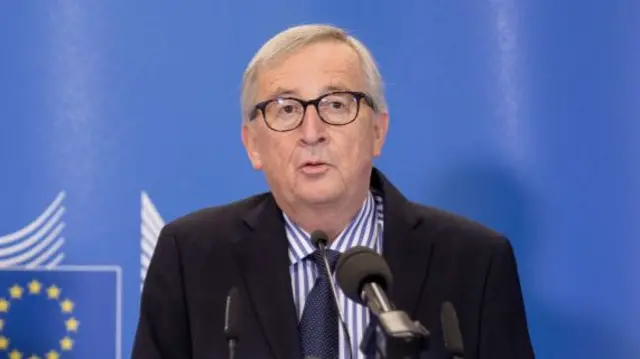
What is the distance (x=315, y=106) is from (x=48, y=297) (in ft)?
2.95

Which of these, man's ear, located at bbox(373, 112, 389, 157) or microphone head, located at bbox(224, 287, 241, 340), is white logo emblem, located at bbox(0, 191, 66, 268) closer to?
man's ear, located at bbox(373, 112, 389, 157)

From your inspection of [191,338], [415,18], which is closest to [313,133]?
[191,338]

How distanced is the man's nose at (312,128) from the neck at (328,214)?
0.44 feet

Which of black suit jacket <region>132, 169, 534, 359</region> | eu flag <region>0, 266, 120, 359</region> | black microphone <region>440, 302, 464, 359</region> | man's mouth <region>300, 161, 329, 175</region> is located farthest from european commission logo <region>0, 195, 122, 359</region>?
black microphone <region>440, 302, 464, 359</region>

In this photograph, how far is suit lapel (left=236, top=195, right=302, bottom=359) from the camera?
1.63 meters

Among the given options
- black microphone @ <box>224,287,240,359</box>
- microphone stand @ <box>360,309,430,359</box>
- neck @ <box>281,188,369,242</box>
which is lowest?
microphone stand @ <box>360,309,430,359</box>

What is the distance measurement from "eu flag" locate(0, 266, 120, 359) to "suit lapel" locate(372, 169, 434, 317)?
72 cm

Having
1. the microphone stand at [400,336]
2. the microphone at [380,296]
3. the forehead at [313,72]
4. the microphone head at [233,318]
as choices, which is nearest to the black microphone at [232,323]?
the microphone head at [233,318]

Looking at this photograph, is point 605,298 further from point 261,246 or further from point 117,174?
point 117,174

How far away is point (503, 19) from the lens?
208 centimetres

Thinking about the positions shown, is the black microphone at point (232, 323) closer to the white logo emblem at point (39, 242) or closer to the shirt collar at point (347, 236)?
A: the shirt collar at point (347, 236)

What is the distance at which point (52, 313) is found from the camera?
83.6 inches

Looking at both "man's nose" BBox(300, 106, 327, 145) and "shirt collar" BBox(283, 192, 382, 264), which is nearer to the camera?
"man's nose" BBox(300, 106, 327, 145)

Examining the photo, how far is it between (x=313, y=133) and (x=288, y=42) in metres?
0.20
